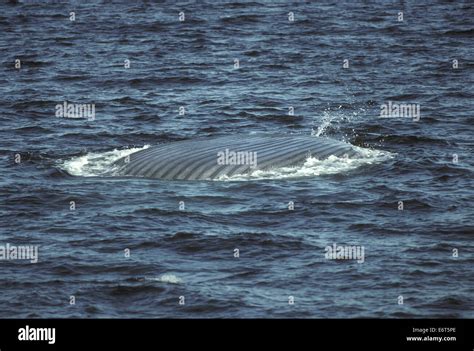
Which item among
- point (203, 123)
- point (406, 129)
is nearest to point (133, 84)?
point (203, 123)

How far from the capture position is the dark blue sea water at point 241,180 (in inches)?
1036

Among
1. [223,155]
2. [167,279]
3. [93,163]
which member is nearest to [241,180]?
[223,155]

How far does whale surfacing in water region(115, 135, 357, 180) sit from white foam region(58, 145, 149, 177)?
0.52 m

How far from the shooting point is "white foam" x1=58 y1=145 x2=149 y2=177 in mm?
36956

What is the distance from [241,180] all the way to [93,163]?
17.0 feet

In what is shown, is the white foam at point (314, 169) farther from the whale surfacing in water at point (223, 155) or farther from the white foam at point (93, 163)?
the white foam at point (93, 163)

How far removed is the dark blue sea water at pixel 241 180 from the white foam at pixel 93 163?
79 mm

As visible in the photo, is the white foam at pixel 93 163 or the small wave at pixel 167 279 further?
the white foam at pixel 93 163

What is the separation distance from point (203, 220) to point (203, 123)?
1373 centimetres

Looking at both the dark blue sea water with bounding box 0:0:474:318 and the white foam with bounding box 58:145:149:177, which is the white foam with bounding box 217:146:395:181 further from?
the white foam with bounding box 58:145:149:177

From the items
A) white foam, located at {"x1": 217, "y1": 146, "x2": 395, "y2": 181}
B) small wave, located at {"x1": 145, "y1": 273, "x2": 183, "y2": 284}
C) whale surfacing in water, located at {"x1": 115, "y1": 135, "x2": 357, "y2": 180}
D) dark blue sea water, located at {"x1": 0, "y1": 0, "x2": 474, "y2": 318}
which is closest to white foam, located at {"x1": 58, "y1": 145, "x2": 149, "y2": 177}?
dark blue sea water, located at {"x1": 0, "y1": 0, "x2": 474, "y2": 318}

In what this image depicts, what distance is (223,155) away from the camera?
36.5 m

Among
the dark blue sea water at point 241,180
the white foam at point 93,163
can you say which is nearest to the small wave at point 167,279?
the dark blue sea water at point 241,180
